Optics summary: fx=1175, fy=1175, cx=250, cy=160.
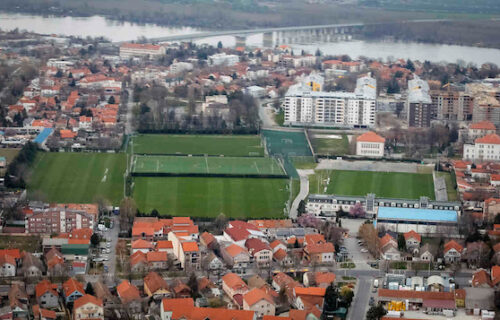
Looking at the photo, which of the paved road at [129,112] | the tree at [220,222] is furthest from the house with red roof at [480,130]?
the tree at [220,222]

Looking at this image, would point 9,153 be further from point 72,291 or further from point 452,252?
point 452,252

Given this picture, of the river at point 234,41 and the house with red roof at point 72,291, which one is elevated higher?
the house with red roof at point 72,291

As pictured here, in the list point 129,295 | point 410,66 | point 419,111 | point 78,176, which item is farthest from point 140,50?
point 129,295

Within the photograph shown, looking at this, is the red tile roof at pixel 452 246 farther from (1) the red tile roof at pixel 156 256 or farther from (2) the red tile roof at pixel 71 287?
(2) the red tile roof at pixel 71 287

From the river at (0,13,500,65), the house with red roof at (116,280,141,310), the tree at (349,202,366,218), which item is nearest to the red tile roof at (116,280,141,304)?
the house with red roof at (116,280,141,310)

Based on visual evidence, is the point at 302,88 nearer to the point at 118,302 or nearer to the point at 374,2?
the point at 118,302

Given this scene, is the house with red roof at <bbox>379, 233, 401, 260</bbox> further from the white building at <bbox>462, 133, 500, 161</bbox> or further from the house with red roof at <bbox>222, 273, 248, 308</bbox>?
the white building at <bbox>462, 133, 500, 161</bbox>
